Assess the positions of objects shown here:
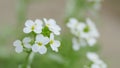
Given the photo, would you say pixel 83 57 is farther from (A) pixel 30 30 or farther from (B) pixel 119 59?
(A) pixel 30 30

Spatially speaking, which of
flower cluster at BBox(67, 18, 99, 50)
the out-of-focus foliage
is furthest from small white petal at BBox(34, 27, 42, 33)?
the out-of-focus foliage

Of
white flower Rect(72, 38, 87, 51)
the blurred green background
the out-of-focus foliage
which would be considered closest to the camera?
white flower Rect(72, 38, 87, 51)

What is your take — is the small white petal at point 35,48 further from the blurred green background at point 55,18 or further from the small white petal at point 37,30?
the blurred green background at point 55,18

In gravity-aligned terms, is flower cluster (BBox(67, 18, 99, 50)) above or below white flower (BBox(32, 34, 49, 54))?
above

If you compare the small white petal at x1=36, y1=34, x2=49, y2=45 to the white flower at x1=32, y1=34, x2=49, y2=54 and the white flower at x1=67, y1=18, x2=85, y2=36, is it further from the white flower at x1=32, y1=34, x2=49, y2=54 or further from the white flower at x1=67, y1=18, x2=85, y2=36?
the white flower at x1=67, y1=18, x2=85, y2=36

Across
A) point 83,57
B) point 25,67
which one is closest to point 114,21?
point 83,57

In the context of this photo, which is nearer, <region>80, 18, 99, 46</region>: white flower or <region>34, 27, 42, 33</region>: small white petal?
<region>34, 27, 42, 33</region>: small white petal

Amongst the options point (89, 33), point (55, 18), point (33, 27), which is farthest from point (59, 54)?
point (55, 18)
